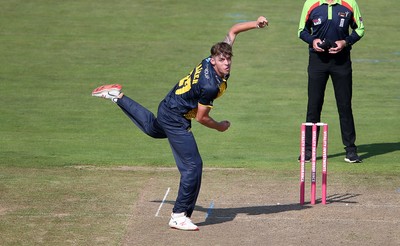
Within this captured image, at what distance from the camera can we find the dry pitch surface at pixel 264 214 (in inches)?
397

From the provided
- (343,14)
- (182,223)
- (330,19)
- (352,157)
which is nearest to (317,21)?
(330,19)

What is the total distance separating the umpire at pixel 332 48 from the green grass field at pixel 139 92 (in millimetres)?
639

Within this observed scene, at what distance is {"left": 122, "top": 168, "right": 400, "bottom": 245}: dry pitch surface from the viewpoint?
10094 millimetres

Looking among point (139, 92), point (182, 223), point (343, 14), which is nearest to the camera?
point (182, 223)

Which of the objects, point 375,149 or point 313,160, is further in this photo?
point 375,149

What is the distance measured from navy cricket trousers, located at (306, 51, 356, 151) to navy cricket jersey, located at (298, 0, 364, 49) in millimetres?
278

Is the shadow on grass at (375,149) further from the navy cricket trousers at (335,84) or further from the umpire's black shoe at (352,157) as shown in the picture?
the navy cricket trousers at (335,84)

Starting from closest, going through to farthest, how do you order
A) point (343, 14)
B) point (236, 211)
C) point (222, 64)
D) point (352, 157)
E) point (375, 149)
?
1. point (222, 64)
2. point (236, 211)
3. point (343, 14)
4. point (352, 157)
5. point (375, 149)

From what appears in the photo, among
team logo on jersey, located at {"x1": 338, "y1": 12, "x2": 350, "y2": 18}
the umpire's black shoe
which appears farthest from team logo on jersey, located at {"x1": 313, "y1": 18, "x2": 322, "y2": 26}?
the umpire's black shoe

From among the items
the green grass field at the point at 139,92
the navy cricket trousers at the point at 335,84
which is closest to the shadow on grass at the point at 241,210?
the green grass field at the point at 139,92

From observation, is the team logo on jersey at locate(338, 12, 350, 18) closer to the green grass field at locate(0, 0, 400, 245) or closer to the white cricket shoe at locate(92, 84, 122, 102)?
the green grass field at locate(0, 0, 400, 245)

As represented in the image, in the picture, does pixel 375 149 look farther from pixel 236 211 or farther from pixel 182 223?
pixel 182 223

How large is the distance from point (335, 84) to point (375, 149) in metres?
1.55

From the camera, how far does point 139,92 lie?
18547 millimetres
